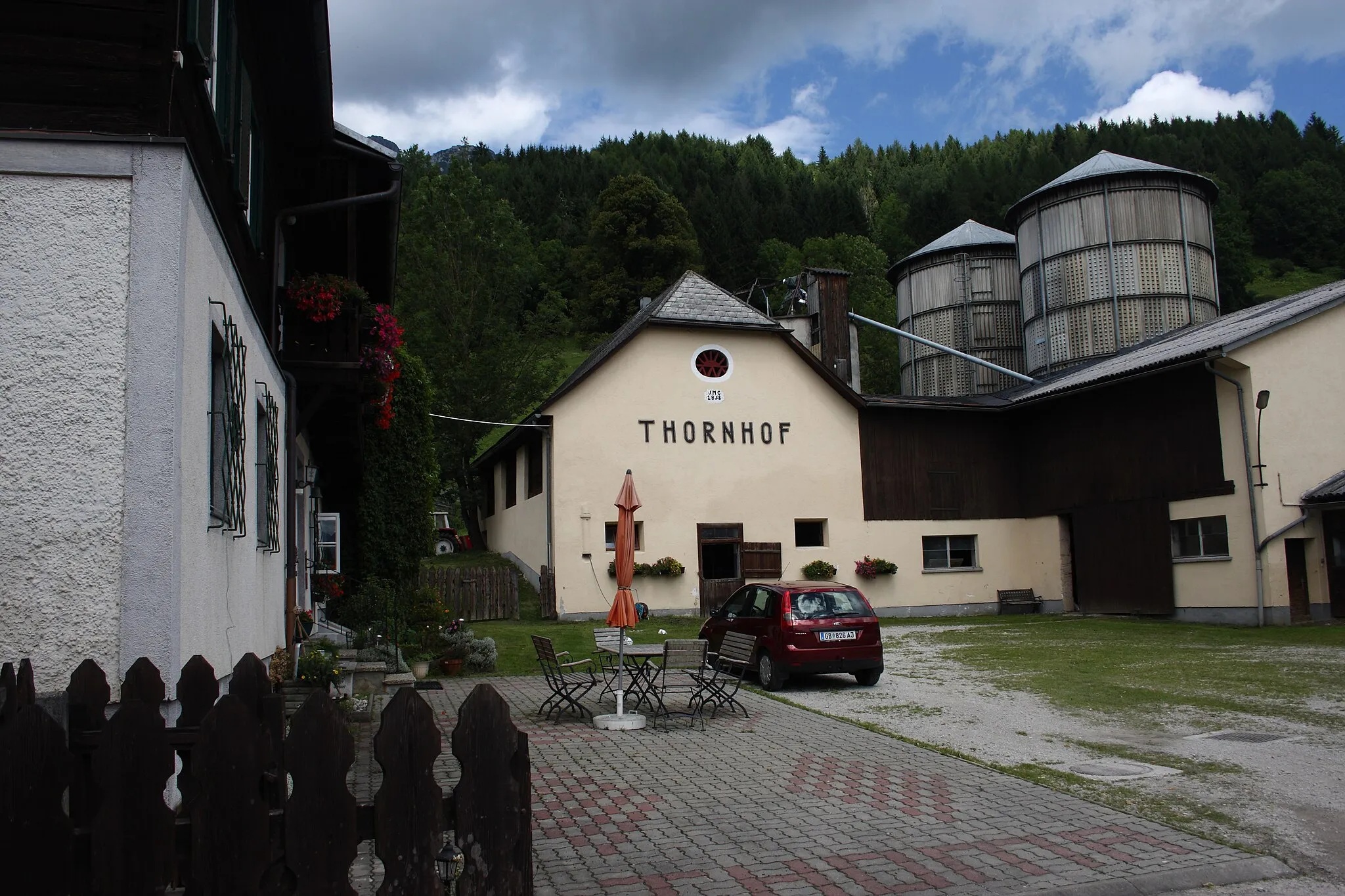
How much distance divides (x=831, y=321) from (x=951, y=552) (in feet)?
28.0

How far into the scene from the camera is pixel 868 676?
1482cm

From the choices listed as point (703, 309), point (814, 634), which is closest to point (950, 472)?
point (703, 309)

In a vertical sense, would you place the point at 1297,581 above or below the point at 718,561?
below

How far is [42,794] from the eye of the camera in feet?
11.3

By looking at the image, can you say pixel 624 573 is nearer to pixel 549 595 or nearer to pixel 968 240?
pixel 549 595

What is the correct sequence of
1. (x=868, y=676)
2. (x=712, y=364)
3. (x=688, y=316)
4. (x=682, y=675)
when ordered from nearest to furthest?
(x=682, y=675) < (x=868, y=676) < (x=688, y=316) < (x=712, y=364)

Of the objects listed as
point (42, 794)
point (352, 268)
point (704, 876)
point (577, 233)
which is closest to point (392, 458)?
point (352, 268)

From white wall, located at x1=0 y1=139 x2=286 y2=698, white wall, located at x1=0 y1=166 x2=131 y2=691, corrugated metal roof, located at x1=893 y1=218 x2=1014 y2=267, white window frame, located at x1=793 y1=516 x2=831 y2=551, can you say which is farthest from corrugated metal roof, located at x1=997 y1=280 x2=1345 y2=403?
white wall, located at x1=0 y1=166 x2=131 y2=691

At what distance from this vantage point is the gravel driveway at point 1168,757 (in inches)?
269

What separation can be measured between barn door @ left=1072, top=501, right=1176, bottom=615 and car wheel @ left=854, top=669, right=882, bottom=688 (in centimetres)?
1350

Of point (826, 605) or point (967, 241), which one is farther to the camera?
point (967, 241)

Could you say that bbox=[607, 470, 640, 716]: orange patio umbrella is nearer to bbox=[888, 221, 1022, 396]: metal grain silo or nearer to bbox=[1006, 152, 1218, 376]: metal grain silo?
bbox=[1006, 152, 1218, 376]: metal grain silo

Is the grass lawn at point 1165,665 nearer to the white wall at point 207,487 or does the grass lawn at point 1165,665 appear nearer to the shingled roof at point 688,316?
the white wall at point 207,487

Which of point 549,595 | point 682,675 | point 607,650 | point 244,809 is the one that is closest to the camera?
point 244,809
